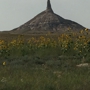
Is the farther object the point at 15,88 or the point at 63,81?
the point at 63,81

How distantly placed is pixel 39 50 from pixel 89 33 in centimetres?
279

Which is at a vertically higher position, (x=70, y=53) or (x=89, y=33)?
(x=89, y=33)

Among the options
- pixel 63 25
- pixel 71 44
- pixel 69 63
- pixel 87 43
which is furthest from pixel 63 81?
pixel 63 25

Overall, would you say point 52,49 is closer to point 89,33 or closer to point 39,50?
point 39,50

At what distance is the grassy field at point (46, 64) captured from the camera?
649 cm

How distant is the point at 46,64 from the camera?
10898mm

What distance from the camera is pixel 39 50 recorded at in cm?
1550

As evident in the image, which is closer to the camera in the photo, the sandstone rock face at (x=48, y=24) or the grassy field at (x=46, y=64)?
the grassy field at (x=46, y=64)

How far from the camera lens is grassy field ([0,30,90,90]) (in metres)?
6.49

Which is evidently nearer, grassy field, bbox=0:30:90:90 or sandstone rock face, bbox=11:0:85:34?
grassy field, bbox=0:30:90:90

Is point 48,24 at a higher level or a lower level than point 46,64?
lower

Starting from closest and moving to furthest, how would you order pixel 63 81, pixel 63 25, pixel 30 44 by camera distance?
pixel 63 81
pixel 30 44
pixel 63 25

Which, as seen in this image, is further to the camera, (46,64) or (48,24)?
(48,24)

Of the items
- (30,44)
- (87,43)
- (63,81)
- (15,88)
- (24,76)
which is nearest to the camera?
(15,88)
